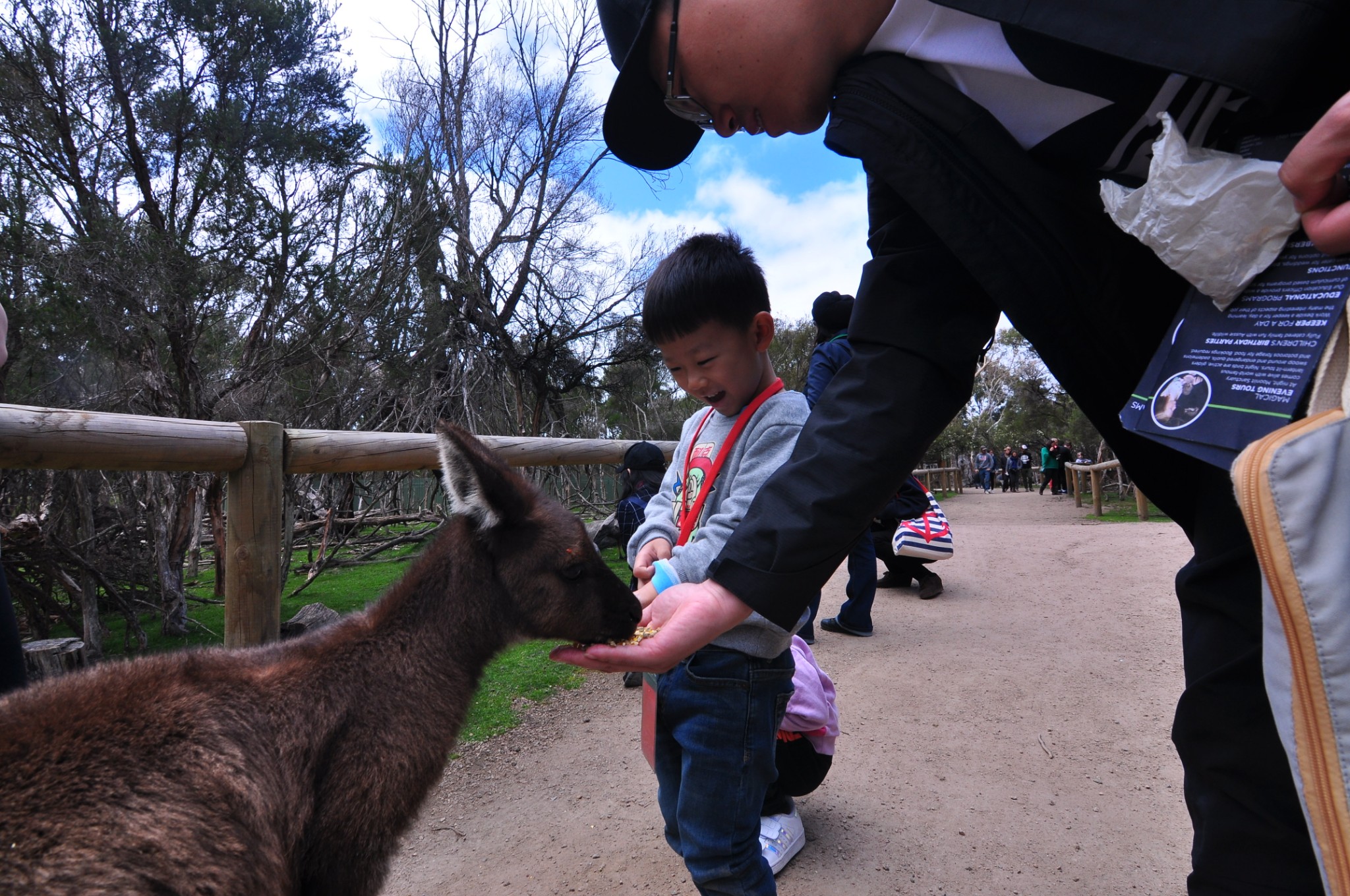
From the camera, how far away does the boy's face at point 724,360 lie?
8.67 feet

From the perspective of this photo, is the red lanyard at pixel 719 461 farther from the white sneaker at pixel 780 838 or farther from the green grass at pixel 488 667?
the white sneaker at pixel 780 838

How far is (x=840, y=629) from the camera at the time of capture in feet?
23.4

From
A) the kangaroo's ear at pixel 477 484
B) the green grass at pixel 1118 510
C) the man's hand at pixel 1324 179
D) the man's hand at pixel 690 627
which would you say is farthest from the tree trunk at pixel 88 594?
the green grass at pixel 1118 510

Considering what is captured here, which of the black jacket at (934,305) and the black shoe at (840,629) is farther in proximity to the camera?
the black shoe at (840,629)

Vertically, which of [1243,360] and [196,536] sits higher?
[1243,360]

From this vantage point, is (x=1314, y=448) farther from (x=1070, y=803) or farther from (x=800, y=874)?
(x=1070, y=803)

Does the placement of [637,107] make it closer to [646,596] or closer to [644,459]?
[646,596]

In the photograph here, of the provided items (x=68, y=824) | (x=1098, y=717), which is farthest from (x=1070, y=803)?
(x=68, y=824)

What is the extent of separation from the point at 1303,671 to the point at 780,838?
275 centimetres

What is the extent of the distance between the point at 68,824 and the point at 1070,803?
13.3ft

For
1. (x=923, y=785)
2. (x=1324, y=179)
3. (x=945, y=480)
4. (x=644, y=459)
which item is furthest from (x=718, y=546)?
(x=945, y=480)

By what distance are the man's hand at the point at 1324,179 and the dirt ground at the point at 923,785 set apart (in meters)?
2.99

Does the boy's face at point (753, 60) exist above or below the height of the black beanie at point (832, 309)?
below

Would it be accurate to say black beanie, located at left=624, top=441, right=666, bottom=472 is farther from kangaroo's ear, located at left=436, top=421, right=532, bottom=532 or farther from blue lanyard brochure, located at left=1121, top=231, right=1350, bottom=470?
blue lanyard brochure, located at left=1121, top=231, right=1350, bottom=470
